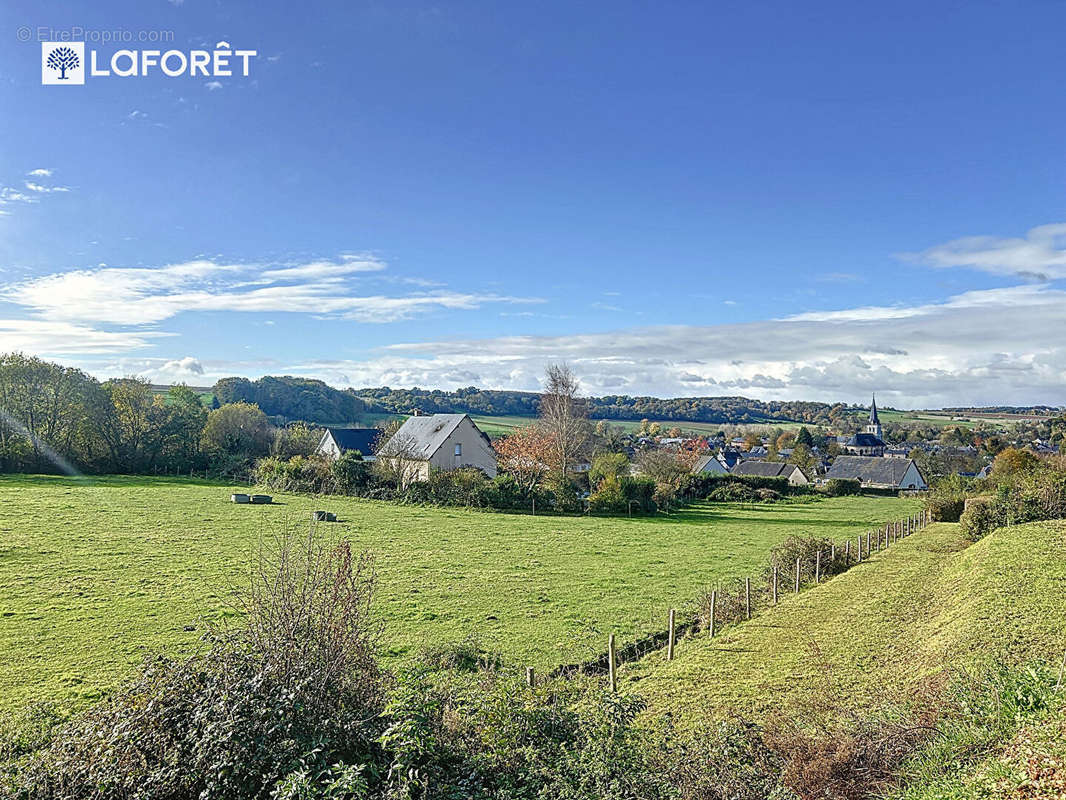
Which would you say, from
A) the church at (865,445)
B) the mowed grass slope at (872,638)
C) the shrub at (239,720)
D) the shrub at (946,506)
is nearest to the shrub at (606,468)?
the shrub at (946,506)

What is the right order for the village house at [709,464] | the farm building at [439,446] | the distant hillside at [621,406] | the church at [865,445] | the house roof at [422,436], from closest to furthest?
the farm building at [439,446] → the house roof at [422,436] → the village house at [709,464] → the church at [865,445] → the distant hillside at [621,406]

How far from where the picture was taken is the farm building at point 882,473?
194 feet

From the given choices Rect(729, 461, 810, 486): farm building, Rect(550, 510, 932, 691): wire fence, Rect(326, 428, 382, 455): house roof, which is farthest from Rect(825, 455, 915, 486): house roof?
Rect(326, 428, 382, 455): house roof

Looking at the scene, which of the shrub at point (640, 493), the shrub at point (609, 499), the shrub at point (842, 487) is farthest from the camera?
the shrub at point (842, 487)

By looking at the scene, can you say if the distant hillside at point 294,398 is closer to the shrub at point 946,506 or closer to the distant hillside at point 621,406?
the distant hillside at point 621,406

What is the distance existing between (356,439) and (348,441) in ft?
3.54

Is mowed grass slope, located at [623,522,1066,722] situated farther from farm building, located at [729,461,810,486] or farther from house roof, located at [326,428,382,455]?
farm building, located at [729,461,810,486]

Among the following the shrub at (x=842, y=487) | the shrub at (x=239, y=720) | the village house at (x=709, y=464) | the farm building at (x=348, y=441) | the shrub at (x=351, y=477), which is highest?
the farm building at (x=348, y=441)

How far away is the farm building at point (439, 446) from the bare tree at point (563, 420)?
4.95 meters

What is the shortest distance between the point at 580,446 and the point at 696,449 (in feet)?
77.4

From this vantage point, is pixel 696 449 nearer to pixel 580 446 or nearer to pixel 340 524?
pixel 580 446

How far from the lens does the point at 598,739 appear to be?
628 cm

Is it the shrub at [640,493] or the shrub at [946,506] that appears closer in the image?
the shrub at [946,506]

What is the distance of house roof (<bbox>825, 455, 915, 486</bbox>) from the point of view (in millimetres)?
59531
